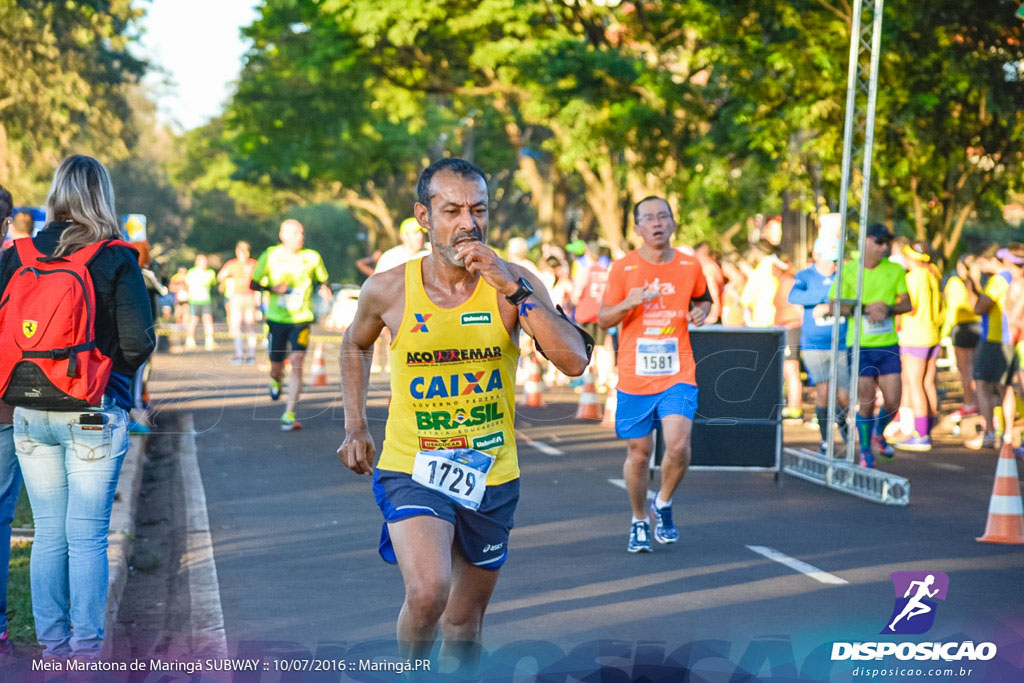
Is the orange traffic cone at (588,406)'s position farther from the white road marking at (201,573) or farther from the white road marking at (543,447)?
the white road marking at (201,573)

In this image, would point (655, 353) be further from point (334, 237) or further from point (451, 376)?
point (334, 237)

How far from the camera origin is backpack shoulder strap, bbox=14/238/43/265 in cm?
548

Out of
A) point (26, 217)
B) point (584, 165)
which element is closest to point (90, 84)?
point (584, 165)

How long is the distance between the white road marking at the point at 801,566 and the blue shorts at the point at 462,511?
347 cm

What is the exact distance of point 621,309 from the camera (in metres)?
8.52

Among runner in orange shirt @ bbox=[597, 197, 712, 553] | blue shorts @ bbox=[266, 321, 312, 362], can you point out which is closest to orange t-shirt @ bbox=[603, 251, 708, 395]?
runner in orange shirt @ bbox=[597, 197, 712, 553]

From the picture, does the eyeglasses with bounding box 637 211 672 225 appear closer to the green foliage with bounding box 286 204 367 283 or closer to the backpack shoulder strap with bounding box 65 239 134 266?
the backpack shoulder strap with bounding box 65 239 134 266

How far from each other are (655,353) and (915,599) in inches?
94.7

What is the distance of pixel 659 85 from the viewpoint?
77.6ft

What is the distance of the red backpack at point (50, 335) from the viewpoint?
540cm

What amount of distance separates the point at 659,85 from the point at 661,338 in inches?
612

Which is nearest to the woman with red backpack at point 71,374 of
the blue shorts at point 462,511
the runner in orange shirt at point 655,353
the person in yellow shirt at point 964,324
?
the blue shorts at point 462,511

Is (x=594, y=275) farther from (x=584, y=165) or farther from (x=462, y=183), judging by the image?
(x=462, y=183)

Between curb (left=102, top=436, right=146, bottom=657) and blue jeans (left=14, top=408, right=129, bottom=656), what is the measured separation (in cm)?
16
